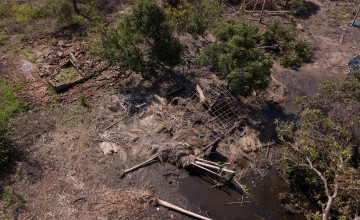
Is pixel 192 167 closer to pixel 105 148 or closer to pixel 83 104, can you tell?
pixel 105 148

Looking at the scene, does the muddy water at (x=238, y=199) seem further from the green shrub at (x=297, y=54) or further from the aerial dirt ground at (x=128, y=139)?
the green shrub at (x=297, y=54)

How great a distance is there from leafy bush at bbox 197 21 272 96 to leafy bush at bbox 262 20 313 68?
532 centimetres

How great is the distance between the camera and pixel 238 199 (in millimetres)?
14547

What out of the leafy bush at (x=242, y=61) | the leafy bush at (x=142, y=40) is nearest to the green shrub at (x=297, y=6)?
the leafy bush at (x=242, y=61)

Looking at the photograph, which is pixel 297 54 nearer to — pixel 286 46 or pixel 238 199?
pixel 286 46

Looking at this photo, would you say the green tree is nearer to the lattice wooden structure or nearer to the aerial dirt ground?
the aerial dirt ground

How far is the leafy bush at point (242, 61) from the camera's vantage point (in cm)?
1617

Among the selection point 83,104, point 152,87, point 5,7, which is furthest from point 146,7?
point 5,7

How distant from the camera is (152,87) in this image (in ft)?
62.2

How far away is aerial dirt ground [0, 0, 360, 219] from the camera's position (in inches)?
555

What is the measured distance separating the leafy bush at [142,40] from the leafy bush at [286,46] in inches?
282

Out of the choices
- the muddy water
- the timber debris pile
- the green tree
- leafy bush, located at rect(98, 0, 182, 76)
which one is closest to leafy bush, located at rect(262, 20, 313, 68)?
the timber debris pile

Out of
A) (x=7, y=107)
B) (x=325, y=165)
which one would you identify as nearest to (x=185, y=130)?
(x=325, y=165)

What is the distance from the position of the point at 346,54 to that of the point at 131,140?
15.6 metres
